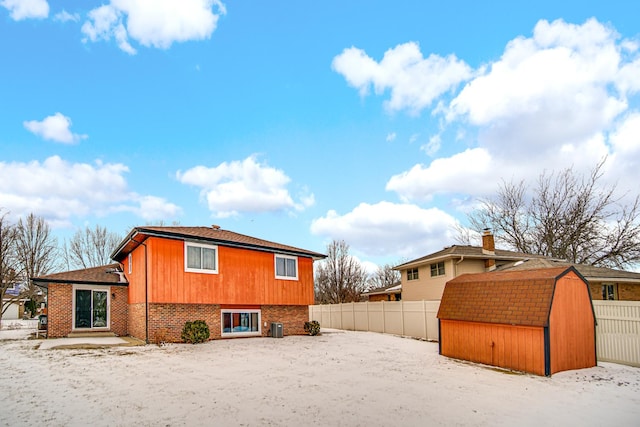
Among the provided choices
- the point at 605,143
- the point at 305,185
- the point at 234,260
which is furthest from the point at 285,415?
the point at 605,143

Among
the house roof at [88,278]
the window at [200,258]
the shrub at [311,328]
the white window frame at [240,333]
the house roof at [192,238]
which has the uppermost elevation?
the house roof at [192,238]

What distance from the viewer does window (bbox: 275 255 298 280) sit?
1988 cm

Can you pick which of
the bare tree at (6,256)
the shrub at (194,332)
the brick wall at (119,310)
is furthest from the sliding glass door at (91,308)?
the bare tree at (6,256)

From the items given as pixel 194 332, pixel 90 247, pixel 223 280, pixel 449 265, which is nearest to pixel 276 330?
pixel 223 280

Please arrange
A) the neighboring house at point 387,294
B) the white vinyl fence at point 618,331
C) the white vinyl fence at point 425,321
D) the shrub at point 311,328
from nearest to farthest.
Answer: the white vinyl fence at point 618,331
the white vinyl fence at point 425,321
the shrub at point 311,328
the neighboring house at point 387,294

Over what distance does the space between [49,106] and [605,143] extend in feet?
96.0

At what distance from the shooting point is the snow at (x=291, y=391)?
6.56m

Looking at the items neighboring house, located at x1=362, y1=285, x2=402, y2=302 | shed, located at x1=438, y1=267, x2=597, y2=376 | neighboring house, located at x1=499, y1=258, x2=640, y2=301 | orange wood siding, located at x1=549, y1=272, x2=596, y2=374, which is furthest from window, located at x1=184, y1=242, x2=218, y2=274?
neighboring house, located at x1=362, y1=285, x2=402, y2=302

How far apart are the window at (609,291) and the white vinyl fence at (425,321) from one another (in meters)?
9.75

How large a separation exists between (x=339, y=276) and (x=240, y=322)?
2096 centimetres

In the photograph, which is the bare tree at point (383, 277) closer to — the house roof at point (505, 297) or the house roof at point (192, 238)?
the house roof at point (192, 238)

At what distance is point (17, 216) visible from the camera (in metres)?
32.3

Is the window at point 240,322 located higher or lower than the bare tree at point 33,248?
lower

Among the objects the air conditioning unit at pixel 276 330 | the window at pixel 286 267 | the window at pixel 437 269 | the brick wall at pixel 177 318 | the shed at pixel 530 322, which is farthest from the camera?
the window at pixel 437 269
